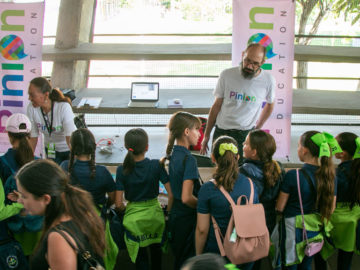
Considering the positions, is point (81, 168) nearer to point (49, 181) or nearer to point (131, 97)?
point (49, 181)

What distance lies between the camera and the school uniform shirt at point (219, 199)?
6.19 feet

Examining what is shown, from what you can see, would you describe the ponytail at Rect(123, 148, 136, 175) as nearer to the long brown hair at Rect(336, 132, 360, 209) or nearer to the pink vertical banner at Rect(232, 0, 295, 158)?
the long brown hair at Rect(336, 132, 360, 209)

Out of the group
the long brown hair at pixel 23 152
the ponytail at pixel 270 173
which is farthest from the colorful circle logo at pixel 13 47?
the ponytail at pixel 270 173

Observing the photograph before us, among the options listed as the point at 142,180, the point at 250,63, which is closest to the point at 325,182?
the point at 142,180

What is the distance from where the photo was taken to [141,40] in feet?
20.7

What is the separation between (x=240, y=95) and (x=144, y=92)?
1.36 meters

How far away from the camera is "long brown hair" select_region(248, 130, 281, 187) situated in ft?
6.95

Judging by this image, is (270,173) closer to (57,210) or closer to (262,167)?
(262,167)

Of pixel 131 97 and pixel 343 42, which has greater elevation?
pixel 343 42

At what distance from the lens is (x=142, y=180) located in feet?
7.19

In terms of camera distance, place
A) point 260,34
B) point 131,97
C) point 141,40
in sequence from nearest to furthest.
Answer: point 260,34 → point 131,97 → point 141,40

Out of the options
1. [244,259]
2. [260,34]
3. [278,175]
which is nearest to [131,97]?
[260,34]

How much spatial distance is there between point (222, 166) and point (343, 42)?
543cm

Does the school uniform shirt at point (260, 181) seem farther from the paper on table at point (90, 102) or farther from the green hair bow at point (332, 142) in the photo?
the paper on table at point (90, 102)
